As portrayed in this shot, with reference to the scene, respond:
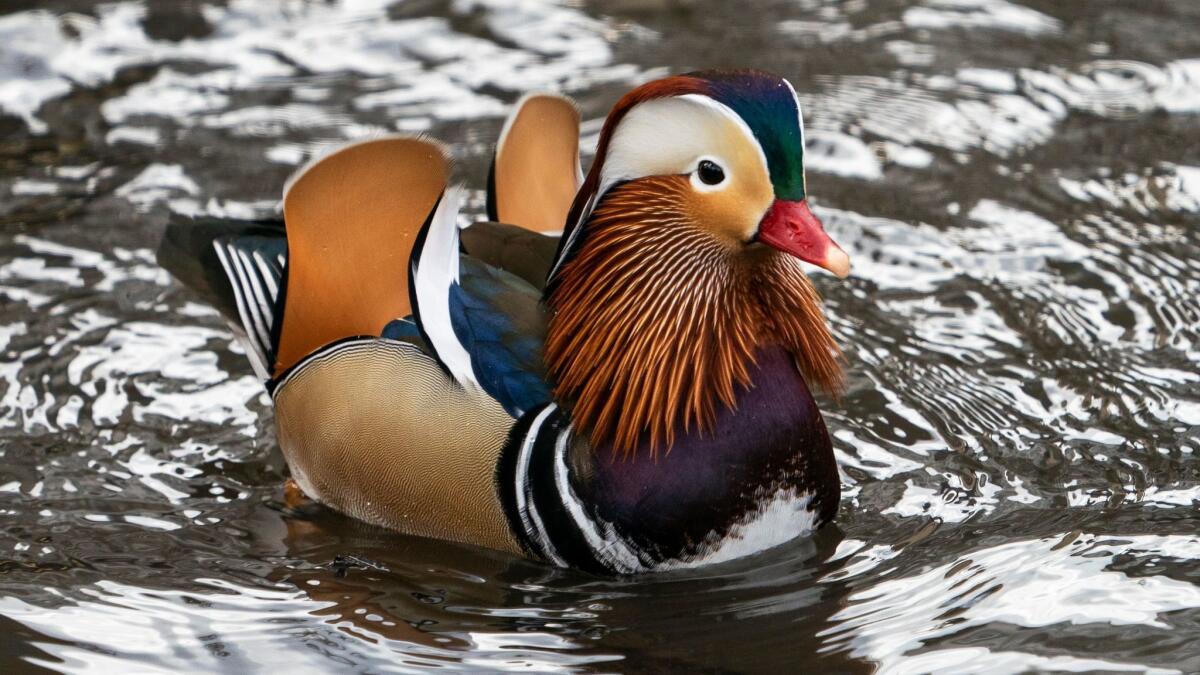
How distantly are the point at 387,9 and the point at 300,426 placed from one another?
3.96 m

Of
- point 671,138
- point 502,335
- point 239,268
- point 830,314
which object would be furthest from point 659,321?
point 830,314

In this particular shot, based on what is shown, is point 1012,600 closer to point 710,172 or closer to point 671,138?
point 710,172

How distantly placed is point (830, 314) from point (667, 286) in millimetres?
1595

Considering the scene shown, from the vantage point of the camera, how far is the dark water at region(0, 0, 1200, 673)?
13.1 feet

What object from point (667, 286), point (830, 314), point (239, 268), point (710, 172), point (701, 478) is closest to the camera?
point (710, 172)

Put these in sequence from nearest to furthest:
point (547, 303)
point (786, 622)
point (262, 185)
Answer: point (786, 622) → point (547, 303) → point (262, 185)

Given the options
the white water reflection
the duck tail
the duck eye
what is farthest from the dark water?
the duck eye

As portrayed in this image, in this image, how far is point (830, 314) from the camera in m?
5.65

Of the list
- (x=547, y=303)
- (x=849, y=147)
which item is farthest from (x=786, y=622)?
(x=849, y=147)

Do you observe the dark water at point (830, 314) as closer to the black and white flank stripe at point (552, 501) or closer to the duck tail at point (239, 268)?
the black and white flank stripe at point (552, 501)

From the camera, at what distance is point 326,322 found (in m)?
4.54

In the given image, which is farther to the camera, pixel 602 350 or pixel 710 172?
pixel 602 350

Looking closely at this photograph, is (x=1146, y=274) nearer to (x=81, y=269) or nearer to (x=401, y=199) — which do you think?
(x=401, y=199)

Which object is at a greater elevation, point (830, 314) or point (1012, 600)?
point (830, 314)
